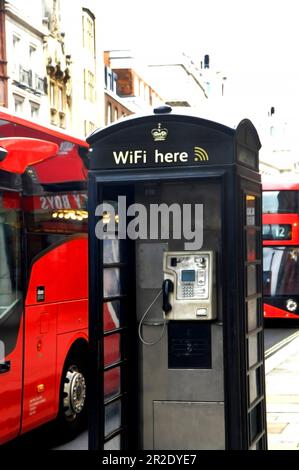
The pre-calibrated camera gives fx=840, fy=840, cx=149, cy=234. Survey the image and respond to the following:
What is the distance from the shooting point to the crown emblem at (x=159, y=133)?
562 centimetres

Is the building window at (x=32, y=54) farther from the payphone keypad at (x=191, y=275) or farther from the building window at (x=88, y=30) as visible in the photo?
the payphone keypad at (x=191, y=275)

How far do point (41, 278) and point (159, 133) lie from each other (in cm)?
287

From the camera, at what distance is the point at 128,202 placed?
6.21 m

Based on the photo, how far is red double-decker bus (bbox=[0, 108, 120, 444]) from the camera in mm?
7418

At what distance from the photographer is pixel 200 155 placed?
5.55 metres

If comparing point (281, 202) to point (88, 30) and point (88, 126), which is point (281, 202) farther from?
point (88, 30)

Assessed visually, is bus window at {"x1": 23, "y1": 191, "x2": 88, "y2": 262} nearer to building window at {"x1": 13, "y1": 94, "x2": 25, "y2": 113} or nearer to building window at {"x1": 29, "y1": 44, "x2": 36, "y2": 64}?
building window at {"x1": 13, "y1": 94, "x2": 25, "y2": 113}

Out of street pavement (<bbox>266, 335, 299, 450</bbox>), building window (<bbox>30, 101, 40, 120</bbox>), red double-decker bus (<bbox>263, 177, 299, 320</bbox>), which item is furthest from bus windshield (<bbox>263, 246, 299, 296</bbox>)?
building window (<bbox>30, 101, 40, 120</bbox>)

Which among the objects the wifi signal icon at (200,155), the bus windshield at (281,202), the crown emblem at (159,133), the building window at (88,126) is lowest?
the wifi signal icon at (200,155)

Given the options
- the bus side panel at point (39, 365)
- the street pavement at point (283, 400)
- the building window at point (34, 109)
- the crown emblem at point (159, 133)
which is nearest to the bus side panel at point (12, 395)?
the bus side panel at point (39, 365)

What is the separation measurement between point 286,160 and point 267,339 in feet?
333

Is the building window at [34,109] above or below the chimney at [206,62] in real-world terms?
below

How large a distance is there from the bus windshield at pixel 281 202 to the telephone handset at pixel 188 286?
1888 cm
